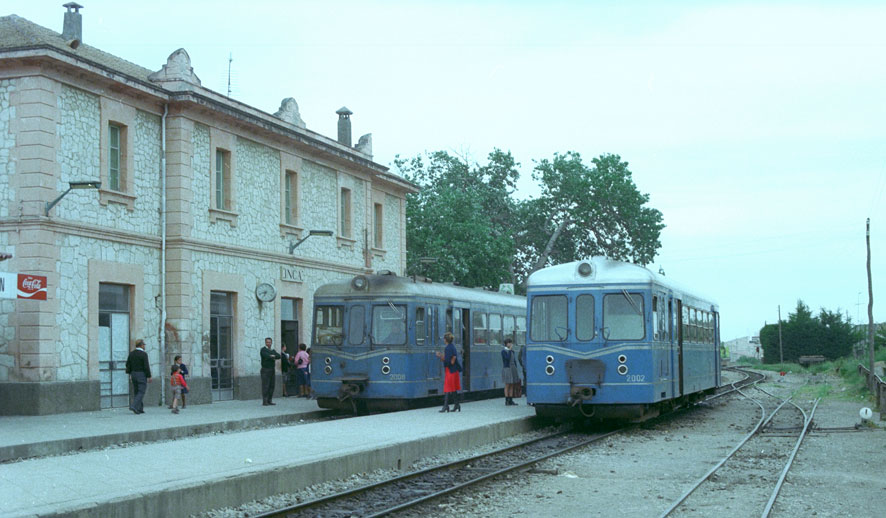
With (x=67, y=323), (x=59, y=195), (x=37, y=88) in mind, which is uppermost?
(x=37, y=88)

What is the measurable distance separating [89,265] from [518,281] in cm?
4061

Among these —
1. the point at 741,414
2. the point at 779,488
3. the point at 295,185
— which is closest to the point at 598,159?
the point at 295,185

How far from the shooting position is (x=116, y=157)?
2355 centimetres

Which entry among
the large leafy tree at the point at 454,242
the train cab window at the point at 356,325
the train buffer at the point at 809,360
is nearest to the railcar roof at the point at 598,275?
the train cab window at the point at 356,325

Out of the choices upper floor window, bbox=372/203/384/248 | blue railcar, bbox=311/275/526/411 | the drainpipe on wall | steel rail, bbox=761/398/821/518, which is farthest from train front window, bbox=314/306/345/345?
upper floor window, bbox=372/203/384/248

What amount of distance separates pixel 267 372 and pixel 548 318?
853 cm

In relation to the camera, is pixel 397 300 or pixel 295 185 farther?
pixel 295 185

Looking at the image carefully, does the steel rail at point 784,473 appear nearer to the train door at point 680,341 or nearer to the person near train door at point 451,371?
the train door at point 680,341

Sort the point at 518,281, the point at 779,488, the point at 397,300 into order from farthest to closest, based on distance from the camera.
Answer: the point at 518,281 → the point at 397,300 → the point at 779,488

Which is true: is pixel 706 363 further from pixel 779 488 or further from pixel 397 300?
pixel 779 488

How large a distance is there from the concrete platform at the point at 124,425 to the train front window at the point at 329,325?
162 centimetres

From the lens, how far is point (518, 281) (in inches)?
2411

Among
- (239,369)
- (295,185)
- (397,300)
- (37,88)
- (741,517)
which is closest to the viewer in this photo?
(741,517)

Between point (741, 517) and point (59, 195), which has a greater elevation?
point (59, 195)
